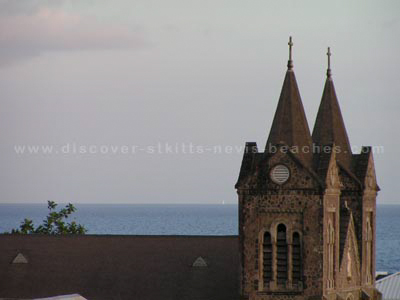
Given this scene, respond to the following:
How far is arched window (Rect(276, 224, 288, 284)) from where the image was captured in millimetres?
47300

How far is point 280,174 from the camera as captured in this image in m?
47.3

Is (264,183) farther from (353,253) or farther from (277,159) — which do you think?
(353,253)

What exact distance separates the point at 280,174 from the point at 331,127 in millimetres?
5584

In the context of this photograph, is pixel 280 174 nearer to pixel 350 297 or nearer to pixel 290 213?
pixel 290 213

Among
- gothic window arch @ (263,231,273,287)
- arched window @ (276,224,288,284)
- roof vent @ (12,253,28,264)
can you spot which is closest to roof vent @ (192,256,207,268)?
gothic window arch @ (263,231,273,287)

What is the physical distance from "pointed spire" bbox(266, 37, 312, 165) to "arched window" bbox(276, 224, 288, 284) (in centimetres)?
291

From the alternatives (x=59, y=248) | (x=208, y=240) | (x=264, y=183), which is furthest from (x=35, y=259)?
(x=264, y=183)

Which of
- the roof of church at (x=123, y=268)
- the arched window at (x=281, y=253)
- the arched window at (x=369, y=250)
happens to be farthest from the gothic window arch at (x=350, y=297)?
the roof of church at (x=123, y=268)

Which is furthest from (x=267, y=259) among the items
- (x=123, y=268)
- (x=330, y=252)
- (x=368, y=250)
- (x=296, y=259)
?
(x=123, y=268)

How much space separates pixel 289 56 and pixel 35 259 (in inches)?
578

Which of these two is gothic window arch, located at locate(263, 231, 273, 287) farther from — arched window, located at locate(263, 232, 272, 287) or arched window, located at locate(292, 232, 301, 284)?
arched window, located at locate(292, 232, 301, 284)

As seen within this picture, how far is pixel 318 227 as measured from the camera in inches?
1841

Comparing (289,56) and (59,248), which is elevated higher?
(289,56)

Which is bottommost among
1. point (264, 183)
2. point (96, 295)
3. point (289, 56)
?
point (96, 295)
